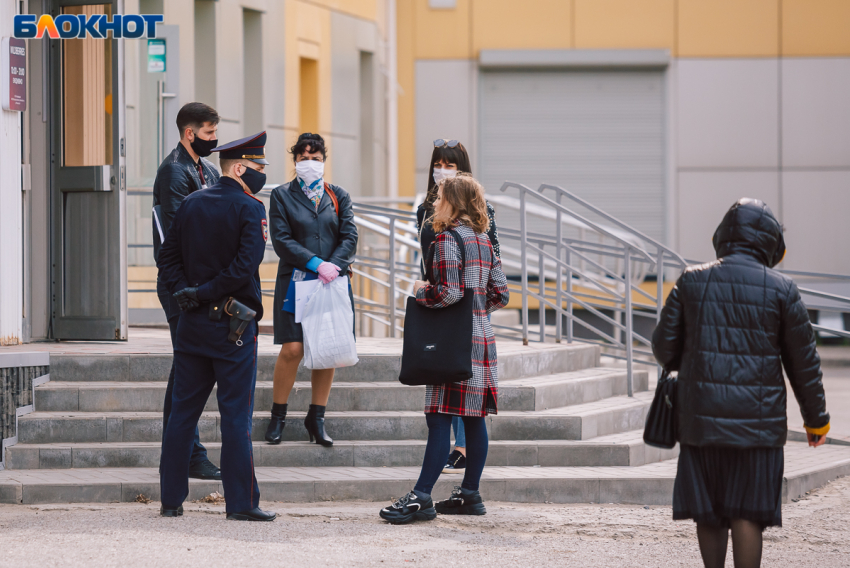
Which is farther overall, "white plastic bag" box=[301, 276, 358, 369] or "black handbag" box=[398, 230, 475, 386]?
"white plastic bag" box=[301, 276, 358, 369]

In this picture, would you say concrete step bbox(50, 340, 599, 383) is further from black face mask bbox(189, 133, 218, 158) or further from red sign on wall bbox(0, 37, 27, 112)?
red sign on wall bbox(0, 37, 27, 112)

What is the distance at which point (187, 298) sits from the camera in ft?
15.6

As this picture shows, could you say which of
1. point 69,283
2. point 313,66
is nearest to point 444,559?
point 69,283

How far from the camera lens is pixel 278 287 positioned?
598 centimetres

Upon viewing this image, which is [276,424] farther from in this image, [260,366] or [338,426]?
[260,366]

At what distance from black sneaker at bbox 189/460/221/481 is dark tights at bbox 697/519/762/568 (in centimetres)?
266

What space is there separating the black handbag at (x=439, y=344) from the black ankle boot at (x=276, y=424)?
1.25 metres

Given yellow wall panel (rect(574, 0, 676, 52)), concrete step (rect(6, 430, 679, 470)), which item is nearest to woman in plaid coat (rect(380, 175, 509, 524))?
concrete step (rect(6, 430, 679, 470))

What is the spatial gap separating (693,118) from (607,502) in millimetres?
11882

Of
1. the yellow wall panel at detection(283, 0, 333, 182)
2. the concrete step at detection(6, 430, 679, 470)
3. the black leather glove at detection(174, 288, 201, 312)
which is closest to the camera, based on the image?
the black leather glove at detection(174, 288, 201, 312)

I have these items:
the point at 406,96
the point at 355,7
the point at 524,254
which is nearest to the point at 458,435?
the point at 524,254

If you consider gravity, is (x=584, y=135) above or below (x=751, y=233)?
above

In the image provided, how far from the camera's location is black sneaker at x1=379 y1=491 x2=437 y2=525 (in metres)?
4.93

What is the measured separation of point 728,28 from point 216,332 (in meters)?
13.7
